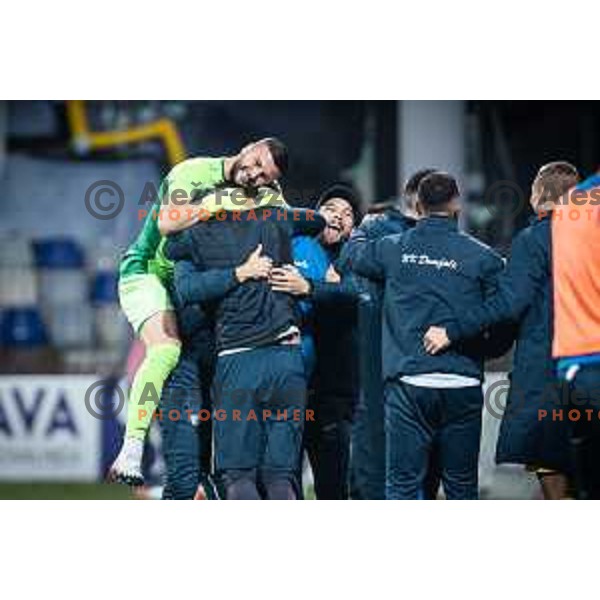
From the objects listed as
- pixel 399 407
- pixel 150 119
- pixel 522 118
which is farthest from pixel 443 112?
pixel 399 407

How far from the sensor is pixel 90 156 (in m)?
11.6

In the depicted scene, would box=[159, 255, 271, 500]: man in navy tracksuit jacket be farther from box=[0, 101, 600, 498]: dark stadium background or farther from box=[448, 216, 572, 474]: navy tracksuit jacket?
box=[0, 101, 600, 498]: dark stadium background

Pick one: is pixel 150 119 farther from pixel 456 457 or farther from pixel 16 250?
pixel 456 457

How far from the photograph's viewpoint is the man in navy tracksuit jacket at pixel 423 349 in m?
7.70

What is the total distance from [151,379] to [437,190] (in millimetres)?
1566

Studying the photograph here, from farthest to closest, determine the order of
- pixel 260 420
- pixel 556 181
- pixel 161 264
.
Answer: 1. pixel 161 264
2. pixel 556 181
3. pixel 260 420

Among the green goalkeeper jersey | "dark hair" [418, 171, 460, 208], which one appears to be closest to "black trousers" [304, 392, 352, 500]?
the green goalkeeper jersey

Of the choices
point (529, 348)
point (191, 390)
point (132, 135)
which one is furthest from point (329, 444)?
point (132, 135)

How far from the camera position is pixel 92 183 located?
37.7 feet

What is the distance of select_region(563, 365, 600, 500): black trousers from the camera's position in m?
6.97

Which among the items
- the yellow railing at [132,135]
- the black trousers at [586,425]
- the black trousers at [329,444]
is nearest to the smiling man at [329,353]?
the black trousers at [329,444]

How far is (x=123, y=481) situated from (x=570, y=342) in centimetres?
230

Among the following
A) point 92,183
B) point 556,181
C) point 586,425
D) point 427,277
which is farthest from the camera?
point 92,183

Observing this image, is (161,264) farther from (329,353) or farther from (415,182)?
(415,182)
